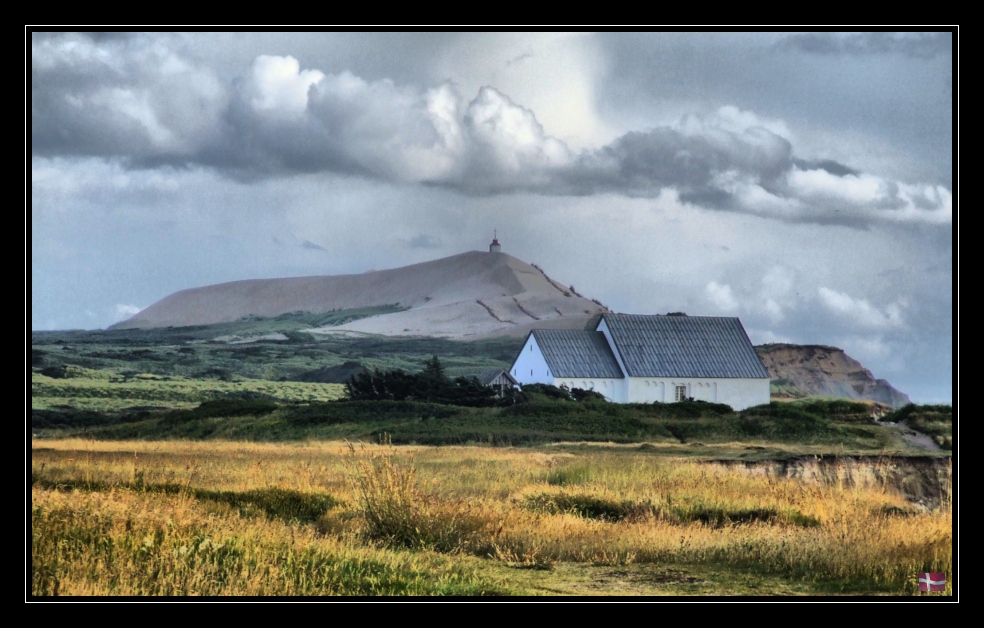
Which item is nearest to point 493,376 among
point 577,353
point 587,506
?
point 577,353

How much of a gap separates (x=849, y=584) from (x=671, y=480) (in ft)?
24.4

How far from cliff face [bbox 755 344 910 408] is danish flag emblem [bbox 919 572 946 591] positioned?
8953cm

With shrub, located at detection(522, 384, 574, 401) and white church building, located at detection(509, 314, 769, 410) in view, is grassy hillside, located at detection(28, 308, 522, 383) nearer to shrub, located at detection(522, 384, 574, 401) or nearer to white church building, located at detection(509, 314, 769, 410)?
white church building, located at detection(509, 314, 769, 410)

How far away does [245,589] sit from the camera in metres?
9.53

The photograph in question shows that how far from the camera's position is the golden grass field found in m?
10.1

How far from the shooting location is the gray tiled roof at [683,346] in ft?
169

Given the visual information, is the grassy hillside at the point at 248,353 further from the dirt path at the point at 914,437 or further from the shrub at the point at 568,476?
the shrub at the point at 568,476

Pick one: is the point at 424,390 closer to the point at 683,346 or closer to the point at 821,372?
the point at 683,346

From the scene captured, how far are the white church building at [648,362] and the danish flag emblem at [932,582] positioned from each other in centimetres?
3900

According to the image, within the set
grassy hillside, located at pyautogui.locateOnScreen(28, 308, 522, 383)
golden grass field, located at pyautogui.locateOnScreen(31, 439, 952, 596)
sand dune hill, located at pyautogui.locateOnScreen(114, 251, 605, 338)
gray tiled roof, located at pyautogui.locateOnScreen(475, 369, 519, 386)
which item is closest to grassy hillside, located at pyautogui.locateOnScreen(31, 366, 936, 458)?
gray tiled roof, located at pyautogui.locateOnScreen(475, 369, 519, 386)

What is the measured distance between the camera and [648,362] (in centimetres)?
5144

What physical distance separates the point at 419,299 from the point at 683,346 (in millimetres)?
99066

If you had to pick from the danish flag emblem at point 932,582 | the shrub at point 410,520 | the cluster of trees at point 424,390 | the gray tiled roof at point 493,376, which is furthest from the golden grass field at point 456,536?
the gray tiled roof at point 493,376
